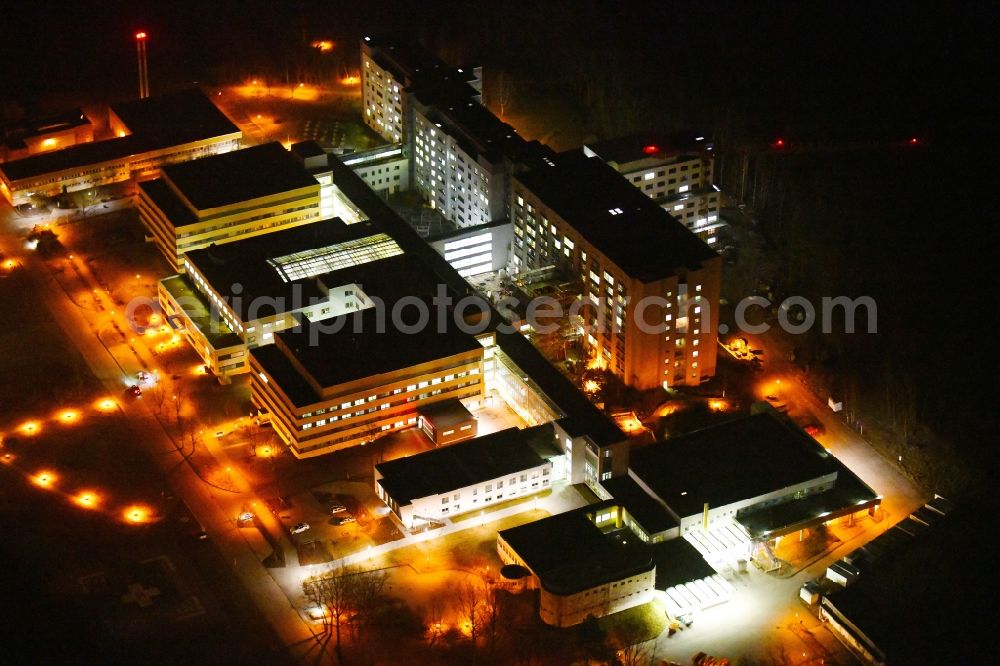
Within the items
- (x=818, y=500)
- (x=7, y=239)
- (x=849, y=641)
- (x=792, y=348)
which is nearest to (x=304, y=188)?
(x=7, y=239)

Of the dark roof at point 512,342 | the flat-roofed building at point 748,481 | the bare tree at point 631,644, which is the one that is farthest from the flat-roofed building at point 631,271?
the bare tree at point 631,644

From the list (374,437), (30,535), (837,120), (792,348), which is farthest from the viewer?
(837,120)

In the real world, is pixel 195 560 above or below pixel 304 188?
below

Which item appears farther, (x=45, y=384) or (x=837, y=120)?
(x=837, y=120)

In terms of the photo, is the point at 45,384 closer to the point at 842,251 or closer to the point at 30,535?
the point at 30,535

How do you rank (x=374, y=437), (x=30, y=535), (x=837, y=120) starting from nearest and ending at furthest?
(x=30, y=535), (x=374, y=437), (x=837, y=120)
